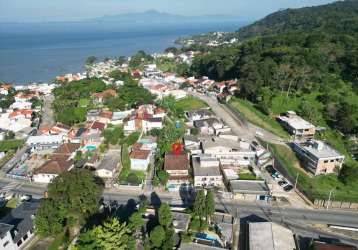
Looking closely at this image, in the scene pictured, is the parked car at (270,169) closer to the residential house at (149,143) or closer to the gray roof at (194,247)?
the residential house at (149,143)

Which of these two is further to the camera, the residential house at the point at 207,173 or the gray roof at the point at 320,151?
the gray roof at the point at 320,151

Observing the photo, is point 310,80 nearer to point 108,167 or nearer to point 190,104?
point 190,104

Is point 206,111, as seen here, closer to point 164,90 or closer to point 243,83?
point 243,83

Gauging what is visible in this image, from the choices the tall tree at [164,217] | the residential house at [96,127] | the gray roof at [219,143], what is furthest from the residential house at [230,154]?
the residential house at [96,127]

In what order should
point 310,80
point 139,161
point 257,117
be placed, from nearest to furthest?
point 139,161 < point 257,117 < point 310,80

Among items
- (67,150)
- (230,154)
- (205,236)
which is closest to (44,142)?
(67,150)

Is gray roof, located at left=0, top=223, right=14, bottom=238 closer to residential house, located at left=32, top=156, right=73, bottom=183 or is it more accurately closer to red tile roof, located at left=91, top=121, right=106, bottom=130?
residential house, located at left=32, top=156, right=73, bottom=183

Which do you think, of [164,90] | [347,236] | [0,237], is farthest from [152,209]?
[164,90]

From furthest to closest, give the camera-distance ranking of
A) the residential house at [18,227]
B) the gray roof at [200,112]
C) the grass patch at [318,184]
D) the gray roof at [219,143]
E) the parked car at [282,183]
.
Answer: the gray roof at [200,112] < the gray roof at [219,143] < the parked car at [282,183] < the grass patch at [318,184] < the residential house at [18,227]
